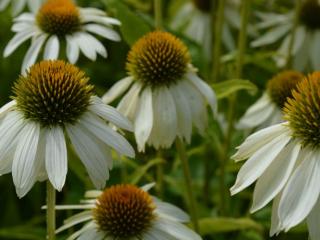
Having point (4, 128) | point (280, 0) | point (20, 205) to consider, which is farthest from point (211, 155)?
point (4, 128)

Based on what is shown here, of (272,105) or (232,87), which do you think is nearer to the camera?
(232,87)

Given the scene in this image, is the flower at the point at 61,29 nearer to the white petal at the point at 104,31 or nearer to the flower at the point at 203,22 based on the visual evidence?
the white petal at the point at 104,31

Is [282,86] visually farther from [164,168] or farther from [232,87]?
[164,168]

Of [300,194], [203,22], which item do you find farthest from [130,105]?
[203,22]

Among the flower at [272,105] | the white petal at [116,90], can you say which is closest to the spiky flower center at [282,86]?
the flower at [272,105]

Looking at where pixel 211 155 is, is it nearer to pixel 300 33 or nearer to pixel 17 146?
pixel 300 33

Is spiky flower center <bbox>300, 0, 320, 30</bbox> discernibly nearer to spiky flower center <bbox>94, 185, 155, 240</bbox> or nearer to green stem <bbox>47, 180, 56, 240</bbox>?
spiky flower center <bbox>94, 185, 155, 240</bbox>
